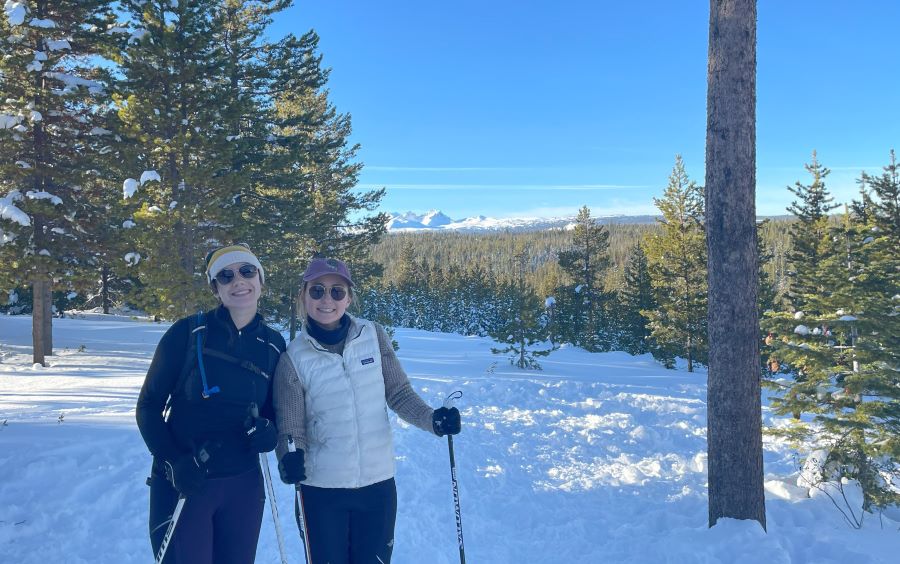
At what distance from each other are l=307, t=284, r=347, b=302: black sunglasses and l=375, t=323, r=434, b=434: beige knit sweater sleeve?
36cm

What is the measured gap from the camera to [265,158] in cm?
1603

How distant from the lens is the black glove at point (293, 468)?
9.04ft

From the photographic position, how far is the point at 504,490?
7055mm

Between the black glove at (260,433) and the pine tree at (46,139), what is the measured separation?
554 inches

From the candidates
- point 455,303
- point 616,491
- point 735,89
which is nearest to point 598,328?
point 455,303

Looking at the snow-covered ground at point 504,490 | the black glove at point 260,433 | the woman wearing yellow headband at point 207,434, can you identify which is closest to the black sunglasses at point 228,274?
the woman wearing yellow headband at point 207,434

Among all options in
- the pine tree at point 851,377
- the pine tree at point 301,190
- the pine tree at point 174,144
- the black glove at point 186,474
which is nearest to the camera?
the black glove at point 186,474

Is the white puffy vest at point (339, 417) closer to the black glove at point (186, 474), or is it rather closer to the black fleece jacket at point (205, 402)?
the black fleece jacket at point (205, 402)

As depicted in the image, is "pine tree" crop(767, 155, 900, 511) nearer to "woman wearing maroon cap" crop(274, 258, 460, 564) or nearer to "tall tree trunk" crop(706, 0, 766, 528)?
"tall tree trunk" crop(706, 0, 766, 528)

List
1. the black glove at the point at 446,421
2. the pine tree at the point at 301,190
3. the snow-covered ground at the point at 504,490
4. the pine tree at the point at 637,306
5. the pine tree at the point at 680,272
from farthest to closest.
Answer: the pine tree at the point at 637,306, the pine tree at the point at 680,272, the pine tree at the point at 301,190, the snow-covered ground at the point at 504,490, the black glove at the point at 446,421

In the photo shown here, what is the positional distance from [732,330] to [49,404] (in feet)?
33.1

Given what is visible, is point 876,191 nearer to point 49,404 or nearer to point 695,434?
point 695,434

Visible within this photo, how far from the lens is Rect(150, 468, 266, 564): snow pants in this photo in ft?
9.10

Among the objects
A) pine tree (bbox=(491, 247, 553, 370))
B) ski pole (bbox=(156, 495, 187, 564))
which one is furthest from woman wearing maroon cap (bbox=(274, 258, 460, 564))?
pine tree (bbox=(491, 247, 553, 370))
